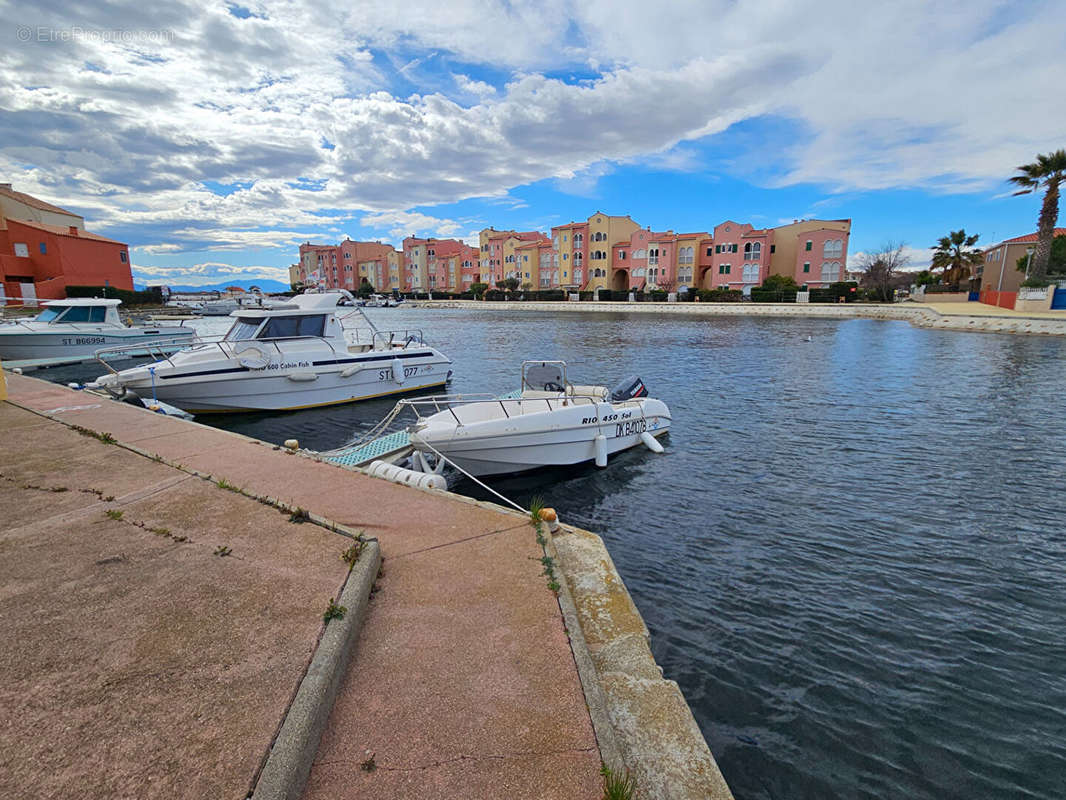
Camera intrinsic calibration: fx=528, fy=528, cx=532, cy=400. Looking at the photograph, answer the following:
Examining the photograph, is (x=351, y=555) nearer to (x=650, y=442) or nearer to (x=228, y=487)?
(x=228, y=487)

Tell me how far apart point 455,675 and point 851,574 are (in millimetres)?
6075

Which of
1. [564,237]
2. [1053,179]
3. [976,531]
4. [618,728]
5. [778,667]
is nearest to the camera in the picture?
[618,728]

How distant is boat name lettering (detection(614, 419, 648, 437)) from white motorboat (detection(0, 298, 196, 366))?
18.7m

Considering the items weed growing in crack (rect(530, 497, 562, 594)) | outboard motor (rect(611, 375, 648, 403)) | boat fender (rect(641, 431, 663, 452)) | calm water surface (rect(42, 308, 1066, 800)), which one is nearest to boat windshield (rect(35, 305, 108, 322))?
calm water surface (rect(42, 308, 1066, 800))

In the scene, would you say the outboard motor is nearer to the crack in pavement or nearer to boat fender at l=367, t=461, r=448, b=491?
boat fender at l=367, t=461, r=448, b=491

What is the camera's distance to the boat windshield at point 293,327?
15562 millimetres

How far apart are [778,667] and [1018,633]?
290cm

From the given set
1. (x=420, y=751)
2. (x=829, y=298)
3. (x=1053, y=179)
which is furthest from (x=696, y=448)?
(x=829, y=298)

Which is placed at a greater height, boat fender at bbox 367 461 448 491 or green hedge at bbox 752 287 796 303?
green hedge at bbox 752 287 796 303

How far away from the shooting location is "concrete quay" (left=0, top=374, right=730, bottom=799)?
2.57m

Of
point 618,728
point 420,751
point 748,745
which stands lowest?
point 748,745

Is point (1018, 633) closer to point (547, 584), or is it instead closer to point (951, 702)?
point (951, 702)

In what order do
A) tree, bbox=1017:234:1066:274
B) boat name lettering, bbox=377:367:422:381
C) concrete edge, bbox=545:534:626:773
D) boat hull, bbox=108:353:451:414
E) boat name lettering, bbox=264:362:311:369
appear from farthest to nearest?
tree, bbox=1017:234:1066:274 < boat name lettering, bbox=377:367:422:381 < boat name lettering, bbox=264:362:311:369 < boat hull, bbox=108:353:451:414 < concrete edge, bbox=545:534:626:773

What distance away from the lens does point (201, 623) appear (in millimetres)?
3541
